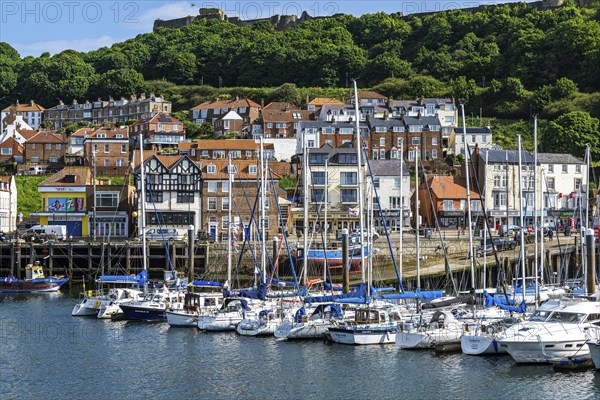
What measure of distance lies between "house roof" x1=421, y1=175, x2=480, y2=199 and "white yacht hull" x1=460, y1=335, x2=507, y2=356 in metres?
43.1

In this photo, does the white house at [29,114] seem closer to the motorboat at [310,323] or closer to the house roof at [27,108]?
the house roof at [27,108]

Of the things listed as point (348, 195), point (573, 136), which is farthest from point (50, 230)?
point (573, 136)

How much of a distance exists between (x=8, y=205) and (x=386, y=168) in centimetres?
3272

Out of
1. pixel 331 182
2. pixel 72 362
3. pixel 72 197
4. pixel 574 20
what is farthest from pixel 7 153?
pixel 574 20

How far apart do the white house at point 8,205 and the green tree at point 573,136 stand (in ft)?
171

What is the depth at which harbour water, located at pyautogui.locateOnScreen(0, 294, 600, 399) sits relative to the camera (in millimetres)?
31953

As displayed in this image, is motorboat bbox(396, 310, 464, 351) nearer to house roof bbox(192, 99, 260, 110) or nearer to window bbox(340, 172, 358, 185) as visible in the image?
window bbox(340, 172, 358, 185)

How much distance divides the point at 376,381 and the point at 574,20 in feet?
365

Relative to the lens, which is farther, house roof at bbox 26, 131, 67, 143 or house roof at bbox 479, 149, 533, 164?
house roof at bbox 26, 131, 67, 143

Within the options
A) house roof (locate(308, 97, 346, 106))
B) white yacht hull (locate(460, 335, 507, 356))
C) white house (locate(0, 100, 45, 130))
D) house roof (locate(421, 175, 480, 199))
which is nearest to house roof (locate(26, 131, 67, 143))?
house roof (locate(308, 97, 346, 106))

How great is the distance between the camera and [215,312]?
45.6 metres

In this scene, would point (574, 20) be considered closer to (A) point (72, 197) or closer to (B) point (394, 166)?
(B) point (394, 166)

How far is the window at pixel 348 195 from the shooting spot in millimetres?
77812

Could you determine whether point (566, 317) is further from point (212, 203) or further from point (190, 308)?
point (212, 203)
